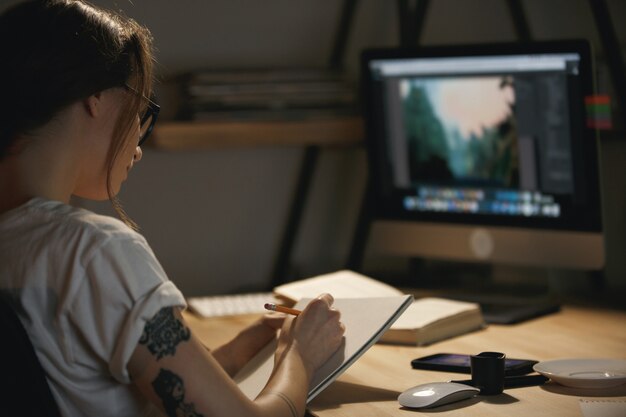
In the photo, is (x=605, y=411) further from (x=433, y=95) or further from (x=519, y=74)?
(x=433, y=95)

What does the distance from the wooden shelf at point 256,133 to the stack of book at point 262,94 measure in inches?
1.1

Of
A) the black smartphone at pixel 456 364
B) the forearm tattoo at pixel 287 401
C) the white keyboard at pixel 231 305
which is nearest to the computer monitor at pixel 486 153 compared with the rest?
the white keyboard at pixel 231 305

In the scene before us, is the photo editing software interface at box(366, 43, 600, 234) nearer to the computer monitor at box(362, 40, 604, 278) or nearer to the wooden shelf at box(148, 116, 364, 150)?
the computer monitor at box(362, 40, 604, 278)

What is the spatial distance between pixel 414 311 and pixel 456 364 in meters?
0.33

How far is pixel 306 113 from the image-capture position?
222 centimetres

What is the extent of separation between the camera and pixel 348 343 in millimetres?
1361

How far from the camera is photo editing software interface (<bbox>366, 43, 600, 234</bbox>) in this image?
1816mm

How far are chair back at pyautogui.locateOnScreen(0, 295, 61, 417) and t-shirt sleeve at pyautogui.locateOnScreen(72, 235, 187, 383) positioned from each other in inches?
2.5

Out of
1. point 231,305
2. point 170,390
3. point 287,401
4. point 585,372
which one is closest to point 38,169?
point 170,390

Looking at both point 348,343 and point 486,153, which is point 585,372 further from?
point 486,153

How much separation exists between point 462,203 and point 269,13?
721 millimetres

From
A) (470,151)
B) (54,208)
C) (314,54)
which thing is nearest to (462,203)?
(470,151)

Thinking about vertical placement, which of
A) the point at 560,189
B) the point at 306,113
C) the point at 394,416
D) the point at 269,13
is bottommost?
the point at 394,416

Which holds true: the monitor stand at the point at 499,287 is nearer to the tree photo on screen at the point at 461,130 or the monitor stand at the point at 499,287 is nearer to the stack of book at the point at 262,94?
the tree photo on screen at the point at 461,130
